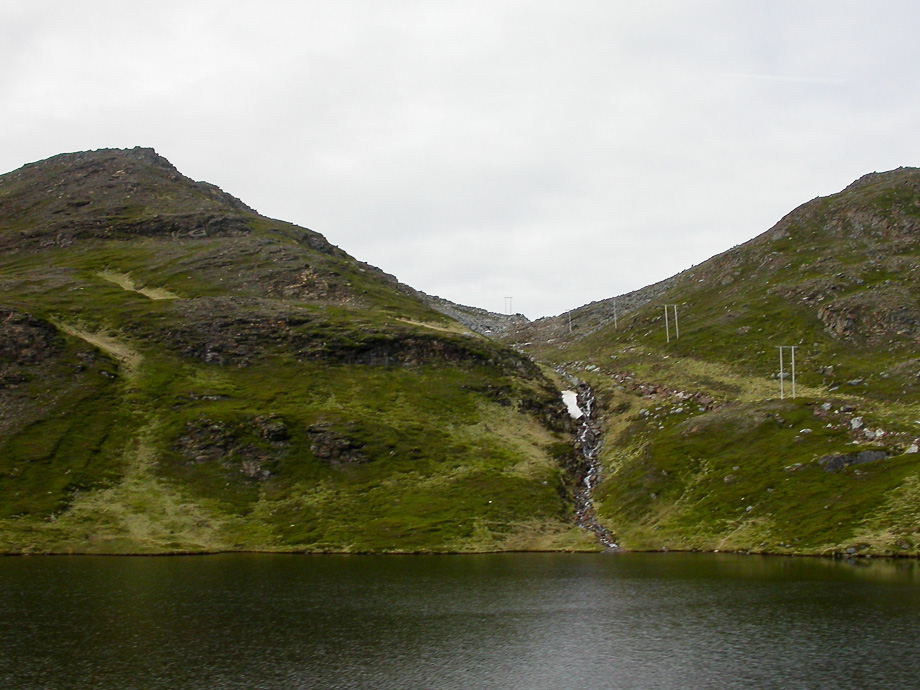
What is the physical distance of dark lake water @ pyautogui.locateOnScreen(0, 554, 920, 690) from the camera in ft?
188

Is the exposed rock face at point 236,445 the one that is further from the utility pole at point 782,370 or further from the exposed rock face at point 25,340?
the utility pole at point 782,370

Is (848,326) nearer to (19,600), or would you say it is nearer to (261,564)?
(261,564)

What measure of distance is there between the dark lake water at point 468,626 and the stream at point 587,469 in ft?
90.8

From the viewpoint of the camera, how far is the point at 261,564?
112 metres

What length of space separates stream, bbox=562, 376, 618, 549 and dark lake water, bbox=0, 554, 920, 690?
2766 centimetres

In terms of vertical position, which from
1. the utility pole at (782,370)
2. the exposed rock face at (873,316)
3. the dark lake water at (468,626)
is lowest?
the dark lake water at (468,626)

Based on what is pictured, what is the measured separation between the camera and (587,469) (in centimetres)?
16338

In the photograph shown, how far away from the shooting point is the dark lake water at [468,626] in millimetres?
57188

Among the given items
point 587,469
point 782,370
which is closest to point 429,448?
point 587,469

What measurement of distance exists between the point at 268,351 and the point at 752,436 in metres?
116

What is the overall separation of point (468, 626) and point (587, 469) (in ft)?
307

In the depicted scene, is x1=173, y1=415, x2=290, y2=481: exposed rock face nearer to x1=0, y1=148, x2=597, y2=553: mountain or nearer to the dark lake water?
x1=0, y1=148, x2=597, y2=553: mountain

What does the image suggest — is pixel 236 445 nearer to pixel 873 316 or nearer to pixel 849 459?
pixel 849 459

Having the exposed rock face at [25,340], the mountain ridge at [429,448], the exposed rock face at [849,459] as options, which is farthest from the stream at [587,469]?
the exposed rock face at [25,340]
